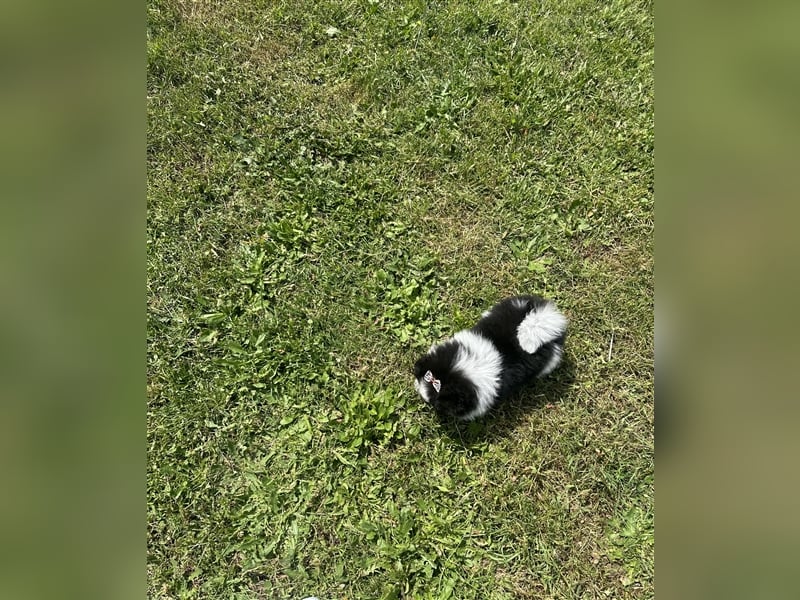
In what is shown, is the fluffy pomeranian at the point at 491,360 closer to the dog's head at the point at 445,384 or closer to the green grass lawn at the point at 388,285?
the dog's head at the point at 445,384

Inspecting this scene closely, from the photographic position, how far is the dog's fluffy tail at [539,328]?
3.31m

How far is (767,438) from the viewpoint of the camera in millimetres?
1090

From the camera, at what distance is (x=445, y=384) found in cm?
328

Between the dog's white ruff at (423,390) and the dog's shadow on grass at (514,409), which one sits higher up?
the dog's white ruff at (423,390)

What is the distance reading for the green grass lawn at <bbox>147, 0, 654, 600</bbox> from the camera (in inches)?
133

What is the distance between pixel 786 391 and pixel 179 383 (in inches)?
141

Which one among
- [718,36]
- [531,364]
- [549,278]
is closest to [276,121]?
[549,278]

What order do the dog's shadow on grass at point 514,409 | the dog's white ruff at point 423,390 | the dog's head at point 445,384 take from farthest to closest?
1. the dog's shadow on grass at point 514,409
2. the dog's white ruff at point 423,390
3. the dog's head at point 445,384

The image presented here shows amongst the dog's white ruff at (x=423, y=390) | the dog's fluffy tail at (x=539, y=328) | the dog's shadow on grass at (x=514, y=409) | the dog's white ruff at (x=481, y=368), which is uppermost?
the dog's fluffy tail at (x=539, y=328)

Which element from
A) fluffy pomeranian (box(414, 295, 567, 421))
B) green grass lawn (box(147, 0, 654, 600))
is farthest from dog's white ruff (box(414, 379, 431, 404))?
green grass lawn (box(147, 0, 654, 600))

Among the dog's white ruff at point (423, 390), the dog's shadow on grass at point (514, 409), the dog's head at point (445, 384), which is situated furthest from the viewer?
the dog's shadow on grass at point (514, 409)

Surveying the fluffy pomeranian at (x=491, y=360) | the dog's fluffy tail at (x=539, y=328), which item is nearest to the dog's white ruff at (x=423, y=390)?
the fluffy pomeranian at (x=491, y=360)

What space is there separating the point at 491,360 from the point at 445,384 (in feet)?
1.18

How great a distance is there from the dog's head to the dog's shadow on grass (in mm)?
236
